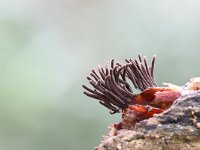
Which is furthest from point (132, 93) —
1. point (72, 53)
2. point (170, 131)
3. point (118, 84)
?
point (72, 53)

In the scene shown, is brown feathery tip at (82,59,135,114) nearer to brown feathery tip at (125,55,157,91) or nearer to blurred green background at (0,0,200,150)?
brown feathery tip at (125,55,157,91)

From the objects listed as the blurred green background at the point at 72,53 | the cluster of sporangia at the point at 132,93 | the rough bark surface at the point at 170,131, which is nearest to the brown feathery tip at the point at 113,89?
the cluster of sporangia at the point at 132,93

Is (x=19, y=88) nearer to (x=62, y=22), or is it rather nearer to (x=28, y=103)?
(x=28, y=103)

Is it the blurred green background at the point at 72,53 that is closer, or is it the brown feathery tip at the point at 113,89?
the brown feathery tip at the point at 113,89

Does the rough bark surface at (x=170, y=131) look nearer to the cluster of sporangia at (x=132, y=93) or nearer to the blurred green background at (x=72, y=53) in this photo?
the cluster of sporangia at (x=132, y=93)

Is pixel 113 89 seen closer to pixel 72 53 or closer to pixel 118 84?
pixel 118 84

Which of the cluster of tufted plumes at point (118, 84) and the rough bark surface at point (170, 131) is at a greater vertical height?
the cluster of tufted plumes at point (118, 84)

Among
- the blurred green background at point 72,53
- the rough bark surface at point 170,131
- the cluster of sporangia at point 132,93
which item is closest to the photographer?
the rough bark surface at point 170,131
